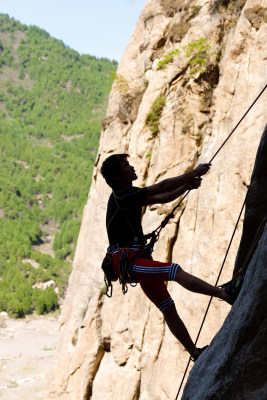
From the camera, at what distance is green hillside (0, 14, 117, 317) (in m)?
64.2

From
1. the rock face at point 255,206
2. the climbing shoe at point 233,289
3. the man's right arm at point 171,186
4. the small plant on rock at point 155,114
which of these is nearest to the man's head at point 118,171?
the man's right arm at point 171,186

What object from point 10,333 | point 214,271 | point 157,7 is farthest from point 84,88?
point 214,271

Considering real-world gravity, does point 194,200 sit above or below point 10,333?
below

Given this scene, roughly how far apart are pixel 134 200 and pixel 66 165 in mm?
94599

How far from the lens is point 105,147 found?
15789 millimetres

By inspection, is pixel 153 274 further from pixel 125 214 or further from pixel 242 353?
pixel 242 353

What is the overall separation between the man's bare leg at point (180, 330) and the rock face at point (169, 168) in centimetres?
409

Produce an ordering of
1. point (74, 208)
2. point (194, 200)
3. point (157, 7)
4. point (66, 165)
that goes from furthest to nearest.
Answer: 1. point (66, 165)
2. point (74, 208)
3. point (157, 7)
4. point (194, 200)

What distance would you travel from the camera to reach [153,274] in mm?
4418

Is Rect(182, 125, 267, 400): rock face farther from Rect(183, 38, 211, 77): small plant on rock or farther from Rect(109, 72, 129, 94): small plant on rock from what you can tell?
Rect(109, 72, 129, 94): small plant on rock

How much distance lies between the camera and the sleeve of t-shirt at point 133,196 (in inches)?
184

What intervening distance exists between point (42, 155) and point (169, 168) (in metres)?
92.1

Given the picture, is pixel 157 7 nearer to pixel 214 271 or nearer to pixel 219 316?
pixel 214 271

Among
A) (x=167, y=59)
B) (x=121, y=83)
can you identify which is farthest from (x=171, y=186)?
(x=121, y=83)
